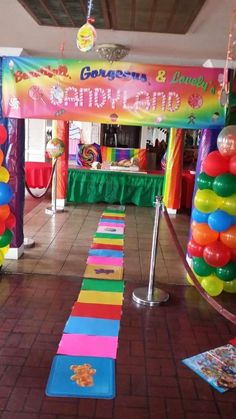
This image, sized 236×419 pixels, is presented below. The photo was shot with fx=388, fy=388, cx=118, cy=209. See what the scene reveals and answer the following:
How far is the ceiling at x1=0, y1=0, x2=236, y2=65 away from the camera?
3107 mm

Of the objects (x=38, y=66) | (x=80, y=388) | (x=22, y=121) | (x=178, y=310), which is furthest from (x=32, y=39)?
(x=80, y=388)

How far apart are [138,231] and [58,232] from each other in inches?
51.9

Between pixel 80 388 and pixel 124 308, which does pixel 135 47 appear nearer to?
pixel 124 308

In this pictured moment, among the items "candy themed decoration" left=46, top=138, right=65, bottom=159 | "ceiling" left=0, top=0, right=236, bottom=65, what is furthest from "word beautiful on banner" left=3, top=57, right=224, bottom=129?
"candy themed decoration" left=46, top=138, right=65, bottom=159

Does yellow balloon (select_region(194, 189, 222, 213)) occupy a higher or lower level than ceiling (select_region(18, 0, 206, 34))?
lower

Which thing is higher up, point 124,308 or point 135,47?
point 135,47

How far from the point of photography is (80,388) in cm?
243

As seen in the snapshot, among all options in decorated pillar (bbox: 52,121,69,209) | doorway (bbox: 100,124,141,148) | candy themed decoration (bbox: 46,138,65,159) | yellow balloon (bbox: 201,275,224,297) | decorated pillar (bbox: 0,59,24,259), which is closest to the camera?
yellow balloon (bbox: 201,275,224,297)

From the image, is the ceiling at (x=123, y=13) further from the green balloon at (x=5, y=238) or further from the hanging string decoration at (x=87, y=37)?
the green balloon at (x=5, y=238)

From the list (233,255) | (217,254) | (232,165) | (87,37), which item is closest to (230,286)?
(233,255)

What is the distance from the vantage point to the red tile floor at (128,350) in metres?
2.28

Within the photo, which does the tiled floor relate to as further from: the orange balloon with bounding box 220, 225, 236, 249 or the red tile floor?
the orange balloon with bounding box 220, 225, 236, 249

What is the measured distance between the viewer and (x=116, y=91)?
4.04 meters

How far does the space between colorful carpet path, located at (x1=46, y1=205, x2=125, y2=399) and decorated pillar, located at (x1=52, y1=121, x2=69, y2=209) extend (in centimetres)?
301
